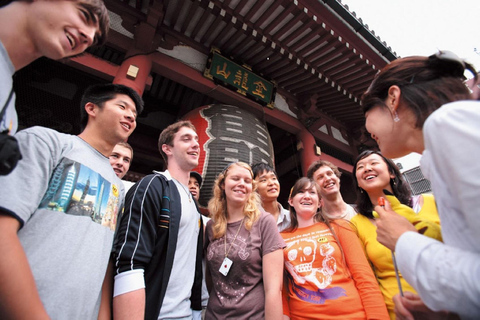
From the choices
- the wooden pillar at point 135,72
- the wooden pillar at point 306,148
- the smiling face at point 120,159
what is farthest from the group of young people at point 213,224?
the wooden pillar at point 306,148

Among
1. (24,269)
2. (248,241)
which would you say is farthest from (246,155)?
(24,269)

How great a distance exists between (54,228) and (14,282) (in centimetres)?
28

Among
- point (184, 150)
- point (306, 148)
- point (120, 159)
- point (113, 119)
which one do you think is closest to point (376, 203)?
point (184, 150)

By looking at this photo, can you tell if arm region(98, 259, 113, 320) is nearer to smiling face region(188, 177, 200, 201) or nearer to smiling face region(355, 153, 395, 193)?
smiling face region(188, 177, 200, 201)

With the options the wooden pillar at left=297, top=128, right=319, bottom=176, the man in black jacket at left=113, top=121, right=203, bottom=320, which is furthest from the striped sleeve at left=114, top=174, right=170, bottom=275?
the wooden pillar at left=297, top=128, right=319, bottom=176

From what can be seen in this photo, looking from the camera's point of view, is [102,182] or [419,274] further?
[102,182]

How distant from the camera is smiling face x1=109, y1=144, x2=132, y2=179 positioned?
8.19 ft

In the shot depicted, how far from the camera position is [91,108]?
159cm

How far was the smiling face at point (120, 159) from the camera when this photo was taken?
2.50 meters

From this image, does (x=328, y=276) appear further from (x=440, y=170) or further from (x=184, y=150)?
(x=184, y=150)

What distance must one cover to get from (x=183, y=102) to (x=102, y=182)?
4420 mm

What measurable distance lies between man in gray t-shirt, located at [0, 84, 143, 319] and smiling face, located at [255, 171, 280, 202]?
Result: 172 centimetres

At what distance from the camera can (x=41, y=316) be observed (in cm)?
79

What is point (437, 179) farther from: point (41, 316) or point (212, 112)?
point (212, 112)
